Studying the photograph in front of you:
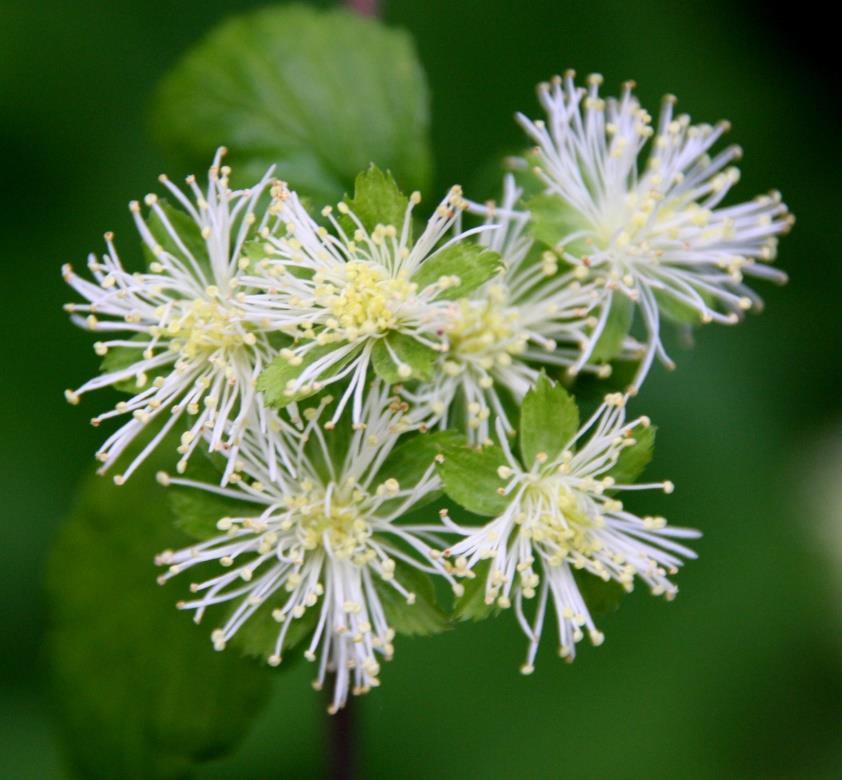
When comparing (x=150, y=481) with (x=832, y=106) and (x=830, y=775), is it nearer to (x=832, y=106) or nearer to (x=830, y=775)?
(x=830, y=775)

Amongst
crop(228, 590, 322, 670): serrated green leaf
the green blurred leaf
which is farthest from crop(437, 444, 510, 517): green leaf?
the green blurred leaf

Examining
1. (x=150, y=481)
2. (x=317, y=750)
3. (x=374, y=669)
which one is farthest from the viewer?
(x=317, y=750)

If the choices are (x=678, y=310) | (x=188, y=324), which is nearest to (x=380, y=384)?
(x=188, y=324)

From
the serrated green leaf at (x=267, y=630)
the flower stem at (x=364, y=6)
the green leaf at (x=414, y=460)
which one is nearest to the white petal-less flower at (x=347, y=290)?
the green leaf at (x=414, y=460)

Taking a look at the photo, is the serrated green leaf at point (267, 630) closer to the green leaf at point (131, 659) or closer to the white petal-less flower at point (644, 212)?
the green leaf at point (131, 659)

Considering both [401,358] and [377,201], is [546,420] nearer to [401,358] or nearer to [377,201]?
[401,358]

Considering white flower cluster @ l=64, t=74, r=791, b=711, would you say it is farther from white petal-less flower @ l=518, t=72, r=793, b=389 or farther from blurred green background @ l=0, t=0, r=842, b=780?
blurred green background @ l=0, t=0, r=842, b=780

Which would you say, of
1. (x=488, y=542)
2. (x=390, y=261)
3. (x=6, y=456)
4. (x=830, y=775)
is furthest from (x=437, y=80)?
(x=830, y=775)
